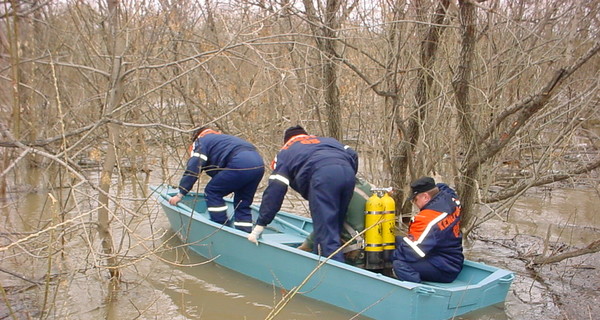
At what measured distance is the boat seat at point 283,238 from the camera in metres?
7.11

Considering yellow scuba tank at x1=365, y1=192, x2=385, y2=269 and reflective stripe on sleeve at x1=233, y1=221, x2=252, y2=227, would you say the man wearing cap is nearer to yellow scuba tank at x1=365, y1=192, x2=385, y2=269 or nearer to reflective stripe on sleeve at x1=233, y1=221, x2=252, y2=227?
yellow scuba tank at x1=365, y1=192, x2=385, y2=269

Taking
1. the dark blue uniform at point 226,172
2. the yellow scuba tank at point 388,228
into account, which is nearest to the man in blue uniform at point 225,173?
the dark blue uniform at point 226,172

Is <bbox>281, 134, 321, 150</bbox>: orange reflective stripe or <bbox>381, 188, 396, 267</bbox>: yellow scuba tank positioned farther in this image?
<bbox>281, 134, 321, 150</bbox>: orange reflective stripe

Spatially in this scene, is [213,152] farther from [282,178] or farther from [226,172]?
[282,178]

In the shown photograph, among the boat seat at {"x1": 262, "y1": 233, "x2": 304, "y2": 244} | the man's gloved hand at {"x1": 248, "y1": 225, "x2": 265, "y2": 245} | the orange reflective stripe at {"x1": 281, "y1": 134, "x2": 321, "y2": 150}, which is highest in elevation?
the orange reflective stripe at {"x1": 281, "y1": 134, "x2": 321, "y2": 150}

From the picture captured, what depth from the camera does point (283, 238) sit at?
23.7 ft

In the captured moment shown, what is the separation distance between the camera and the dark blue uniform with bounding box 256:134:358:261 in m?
5.91

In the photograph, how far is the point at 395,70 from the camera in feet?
23.2

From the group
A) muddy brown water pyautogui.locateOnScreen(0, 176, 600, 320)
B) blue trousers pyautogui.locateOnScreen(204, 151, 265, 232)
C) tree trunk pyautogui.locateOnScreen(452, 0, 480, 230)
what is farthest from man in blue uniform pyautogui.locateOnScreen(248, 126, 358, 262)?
tree trunk pyautogui.locateOnScreen(452, 0, 480, 230)

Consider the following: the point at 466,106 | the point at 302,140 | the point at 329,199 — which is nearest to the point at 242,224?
the point at 302,140

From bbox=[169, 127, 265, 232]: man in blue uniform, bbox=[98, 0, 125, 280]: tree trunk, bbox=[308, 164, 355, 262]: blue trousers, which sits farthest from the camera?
bbox=[169, 127, 265, 232]: man in blue uniform

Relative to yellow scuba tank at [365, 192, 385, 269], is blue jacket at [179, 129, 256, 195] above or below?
above

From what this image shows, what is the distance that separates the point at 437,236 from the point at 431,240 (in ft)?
0.22

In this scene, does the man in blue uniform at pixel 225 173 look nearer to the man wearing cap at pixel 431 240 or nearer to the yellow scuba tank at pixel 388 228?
the yellow scuba tank at pixel 388 228
